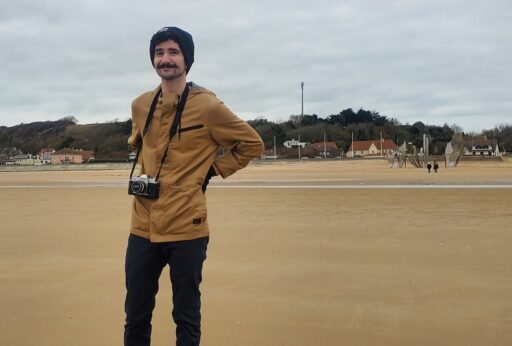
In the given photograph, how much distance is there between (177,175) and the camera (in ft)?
7.85

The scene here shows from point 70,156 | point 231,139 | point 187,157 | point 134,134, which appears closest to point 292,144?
point 70,156

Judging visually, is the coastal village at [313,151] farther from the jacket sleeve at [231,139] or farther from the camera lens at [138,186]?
the camera lens at [138,186]

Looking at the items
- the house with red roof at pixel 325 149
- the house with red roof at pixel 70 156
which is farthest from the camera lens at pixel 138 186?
the house with red roof at pixel 70 156

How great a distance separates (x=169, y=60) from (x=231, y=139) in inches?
19.3

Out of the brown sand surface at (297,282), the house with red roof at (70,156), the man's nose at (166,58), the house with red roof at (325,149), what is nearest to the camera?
the man's nose at (166,58)

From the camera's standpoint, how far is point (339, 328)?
347 cm

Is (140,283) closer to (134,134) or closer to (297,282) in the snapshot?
(134,134)

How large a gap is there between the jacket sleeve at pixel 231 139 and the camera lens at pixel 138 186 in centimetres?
37

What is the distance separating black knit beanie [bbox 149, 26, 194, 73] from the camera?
246 cm

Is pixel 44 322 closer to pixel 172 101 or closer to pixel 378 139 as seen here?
pixel 172 101

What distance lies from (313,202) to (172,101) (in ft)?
35.2

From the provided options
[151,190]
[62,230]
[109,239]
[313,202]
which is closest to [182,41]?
[151,190]

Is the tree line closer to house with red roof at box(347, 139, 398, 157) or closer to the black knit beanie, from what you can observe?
house with red roof at box(347, 139, 398, 157)

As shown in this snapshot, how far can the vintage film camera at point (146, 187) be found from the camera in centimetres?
236
